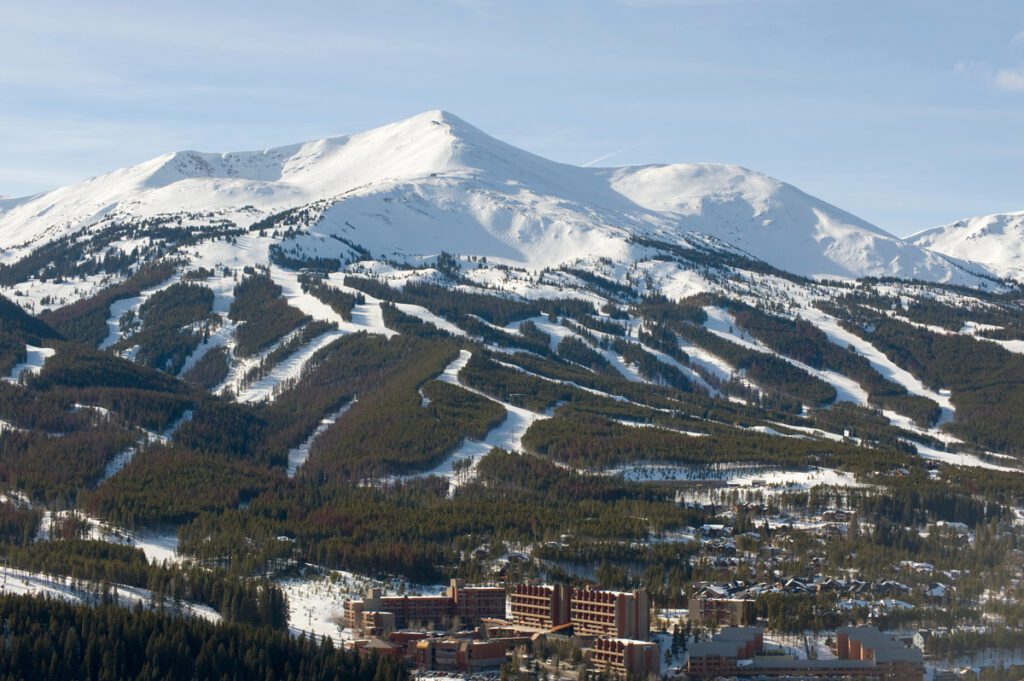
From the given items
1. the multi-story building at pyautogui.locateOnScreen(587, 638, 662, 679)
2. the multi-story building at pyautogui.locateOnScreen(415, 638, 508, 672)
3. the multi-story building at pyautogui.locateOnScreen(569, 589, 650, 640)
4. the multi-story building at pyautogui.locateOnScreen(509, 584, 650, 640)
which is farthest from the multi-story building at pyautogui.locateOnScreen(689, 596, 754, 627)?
the multi-story building at pyautogui.locateOnScreen(415, 638, 508, 672)

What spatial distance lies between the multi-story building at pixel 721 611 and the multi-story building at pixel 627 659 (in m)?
12.8

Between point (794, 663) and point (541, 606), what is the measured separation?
18.2 metres

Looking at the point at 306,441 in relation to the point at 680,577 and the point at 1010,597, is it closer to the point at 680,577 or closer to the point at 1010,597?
the point at 680,577

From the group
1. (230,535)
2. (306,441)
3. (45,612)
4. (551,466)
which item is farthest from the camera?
(306,441)

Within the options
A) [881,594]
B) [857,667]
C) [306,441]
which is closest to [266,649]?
[857,667]

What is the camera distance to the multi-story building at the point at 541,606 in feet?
363

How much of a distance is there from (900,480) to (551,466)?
33.8 meters

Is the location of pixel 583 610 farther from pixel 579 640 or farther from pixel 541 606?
pixel 579 640

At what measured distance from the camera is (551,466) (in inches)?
6737

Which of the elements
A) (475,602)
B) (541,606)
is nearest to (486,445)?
(475,602)

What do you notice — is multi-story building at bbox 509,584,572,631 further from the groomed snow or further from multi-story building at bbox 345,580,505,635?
the groomed snow

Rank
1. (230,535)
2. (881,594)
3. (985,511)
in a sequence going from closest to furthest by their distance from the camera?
(881,594) → (230,535) → (985,511)

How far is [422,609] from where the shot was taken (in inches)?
4392

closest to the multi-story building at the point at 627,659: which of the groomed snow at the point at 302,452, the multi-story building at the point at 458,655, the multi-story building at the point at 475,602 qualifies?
the multi-story building at the point at 458,655
